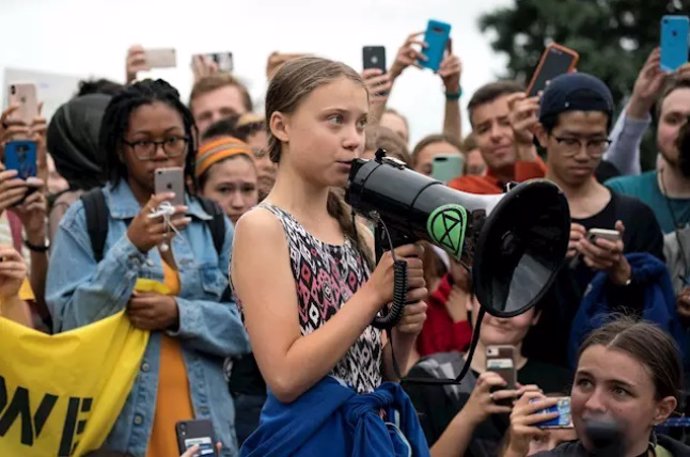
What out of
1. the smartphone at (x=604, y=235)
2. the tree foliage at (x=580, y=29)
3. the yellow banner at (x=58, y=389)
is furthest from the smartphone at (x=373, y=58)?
the tree foliage at (x=580, y=29)

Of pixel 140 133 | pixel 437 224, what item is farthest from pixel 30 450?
pixel 437 224

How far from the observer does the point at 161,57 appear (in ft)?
27.3

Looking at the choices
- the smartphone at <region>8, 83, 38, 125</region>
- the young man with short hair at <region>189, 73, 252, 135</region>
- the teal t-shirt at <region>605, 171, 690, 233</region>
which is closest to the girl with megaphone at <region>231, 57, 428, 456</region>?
the smartphone at <region>8, 83, 38, 125</region>

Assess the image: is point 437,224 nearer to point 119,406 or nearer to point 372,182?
point 372,182

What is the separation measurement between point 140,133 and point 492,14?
15.1 meters

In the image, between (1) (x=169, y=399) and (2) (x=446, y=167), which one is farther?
(2) (x=446, y=167)

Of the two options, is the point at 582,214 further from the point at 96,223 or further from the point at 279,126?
the point at 279,126

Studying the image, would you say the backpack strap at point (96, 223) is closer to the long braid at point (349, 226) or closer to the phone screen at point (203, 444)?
the phone screen at point (203, 444)

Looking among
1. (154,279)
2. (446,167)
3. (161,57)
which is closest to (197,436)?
(154,279)

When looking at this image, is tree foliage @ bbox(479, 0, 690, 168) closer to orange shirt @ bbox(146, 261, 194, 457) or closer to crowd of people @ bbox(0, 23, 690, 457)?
crowd of people @ bbox(0, 23, 690, 457)

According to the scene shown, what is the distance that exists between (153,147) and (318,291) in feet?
6.69

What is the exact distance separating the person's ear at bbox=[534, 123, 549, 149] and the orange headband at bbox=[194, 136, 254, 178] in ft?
4.27

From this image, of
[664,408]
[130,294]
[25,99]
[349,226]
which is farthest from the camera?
[25,99]

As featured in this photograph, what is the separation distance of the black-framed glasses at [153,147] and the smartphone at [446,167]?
2.03 meters
